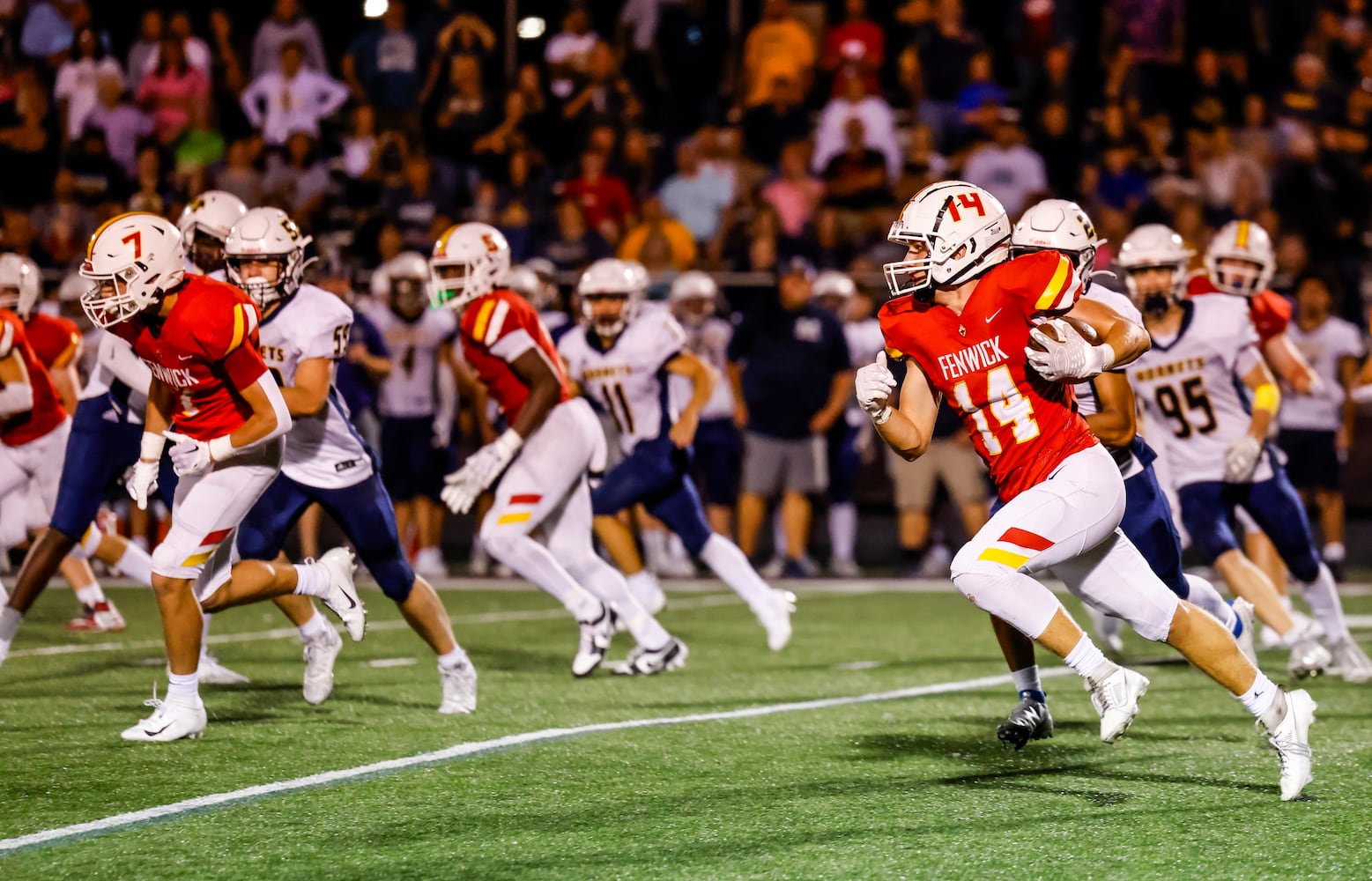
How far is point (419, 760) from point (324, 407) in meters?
1.72

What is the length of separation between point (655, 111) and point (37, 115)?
17.8 ft

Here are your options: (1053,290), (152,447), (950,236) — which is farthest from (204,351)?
(1053,290)

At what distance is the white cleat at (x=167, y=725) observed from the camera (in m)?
6.05

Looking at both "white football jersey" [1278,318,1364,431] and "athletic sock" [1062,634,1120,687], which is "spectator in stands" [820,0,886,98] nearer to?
"white football jersey" [1278,318,1364,431]

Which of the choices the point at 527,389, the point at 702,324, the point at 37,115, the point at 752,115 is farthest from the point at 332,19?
the point at 527,389

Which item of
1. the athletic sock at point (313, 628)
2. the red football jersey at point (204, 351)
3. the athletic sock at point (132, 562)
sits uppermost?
the red football jersey at point (204, 351)

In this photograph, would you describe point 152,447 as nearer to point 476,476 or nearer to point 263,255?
point 263,255

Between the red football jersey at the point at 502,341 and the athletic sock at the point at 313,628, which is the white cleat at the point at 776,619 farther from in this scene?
the athletic sock at the point at 313,628

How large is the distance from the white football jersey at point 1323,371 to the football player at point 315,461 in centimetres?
712

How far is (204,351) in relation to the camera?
5.98 meters

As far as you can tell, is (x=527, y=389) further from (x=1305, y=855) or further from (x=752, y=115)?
(x=752, y=115)

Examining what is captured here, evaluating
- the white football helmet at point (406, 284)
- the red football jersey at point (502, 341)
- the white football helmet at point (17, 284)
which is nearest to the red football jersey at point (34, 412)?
the white football helmet at point (17, 284)

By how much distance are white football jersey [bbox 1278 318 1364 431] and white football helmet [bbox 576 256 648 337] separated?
194 inches

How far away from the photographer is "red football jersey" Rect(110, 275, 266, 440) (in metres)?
5.98
